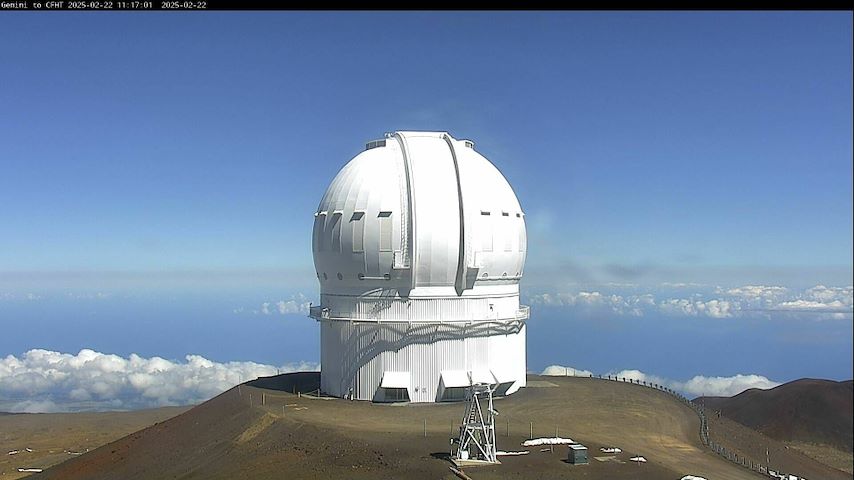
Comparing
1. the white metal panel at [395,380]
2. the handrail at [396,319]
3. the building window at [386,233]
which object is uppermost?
the building window at [386,233]

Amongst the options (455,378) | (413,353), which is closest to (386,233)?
(413,353)

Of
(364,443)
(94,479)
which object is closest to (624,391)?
(364,443)

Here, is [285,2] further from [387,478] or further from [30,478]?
[30,478]

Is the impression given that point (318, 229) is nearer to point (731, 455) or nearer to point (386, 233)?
point (386, 233)

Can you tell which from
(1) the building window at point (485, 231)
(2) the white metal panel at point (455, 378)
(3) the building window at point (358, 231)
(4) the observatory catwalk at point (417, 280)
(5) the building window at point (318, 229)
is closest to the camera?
(2) the white metal panel at point (455, 378)

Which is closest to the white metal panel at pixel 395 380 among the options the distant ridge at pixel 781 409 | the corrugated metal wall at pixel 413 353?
the corrugated metal wall at pixel 413 353

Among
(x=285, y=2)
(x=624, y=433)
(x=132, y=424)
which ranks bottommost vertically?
(x=132, y=424)

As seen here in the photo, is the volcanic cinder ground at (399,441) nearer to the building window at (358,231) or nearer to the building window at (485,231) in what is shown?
the building window at (358,231)
